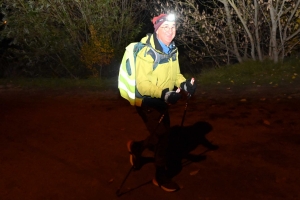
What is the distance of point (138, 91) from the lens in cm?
444

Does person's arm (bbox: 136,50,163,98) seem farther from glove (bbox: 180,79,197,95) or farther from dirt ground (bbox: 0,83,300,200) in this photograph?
dirt ground (bbox: 0,83,300,200)

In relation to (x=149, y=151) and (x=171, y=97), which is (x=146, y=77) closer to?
(x=171, y=97)

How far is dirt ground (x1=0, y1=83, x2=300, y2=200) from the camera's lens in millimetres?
4750

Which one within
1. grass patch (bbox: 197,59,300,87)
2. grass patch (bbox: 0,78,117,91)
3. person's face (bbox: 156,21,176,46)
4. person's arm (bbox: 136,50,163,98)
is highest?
A: person's face (bbox: 156,21,176,46)

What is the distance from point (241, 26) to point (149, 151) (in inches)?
341

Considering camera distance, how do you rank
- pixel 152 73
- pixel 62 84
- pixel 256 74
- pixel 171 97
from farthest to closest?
pixel 62 84
pixel 256 74
pixel 152 73
pixel 171 97

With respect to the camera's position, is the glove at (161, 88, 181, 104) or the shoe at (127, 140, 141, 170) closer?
the glove at (161, 88, 181, 104)

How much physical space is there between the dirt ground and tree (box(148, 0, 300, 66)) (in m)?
4.00

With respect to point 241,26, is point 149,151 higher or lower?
lower

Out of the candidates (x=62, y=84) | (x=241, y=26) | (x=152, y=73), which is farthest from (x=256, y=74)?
(x=152, y=73)

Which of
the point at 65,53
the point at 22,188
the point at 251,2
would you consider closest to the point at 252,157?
the point at 22,188

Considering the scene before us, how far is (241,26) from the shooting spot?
1351 centimetres

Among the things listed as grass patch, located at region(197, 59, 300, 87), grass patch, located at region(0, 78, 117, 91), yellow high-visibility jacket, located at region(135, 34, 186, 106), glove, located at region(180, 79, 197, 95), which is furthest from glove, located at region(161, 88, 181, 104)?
grass patch, located at region(0, 78, 117, 91)

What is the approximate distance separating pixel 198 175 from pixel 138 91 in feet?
4.43
